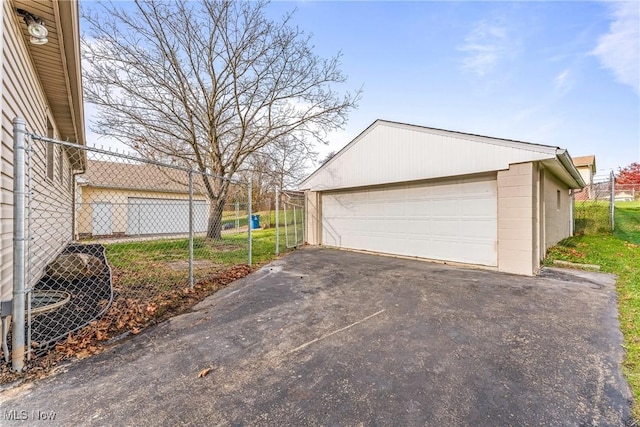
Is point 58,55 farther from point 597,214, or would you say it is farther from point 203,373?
point 597,214

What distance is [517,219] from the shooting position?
5.89m

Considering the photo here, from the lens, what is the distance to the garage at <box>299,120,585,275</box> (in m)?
5.91

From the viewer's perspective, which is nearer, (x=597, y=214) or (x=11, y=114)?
(x=11, y=114)

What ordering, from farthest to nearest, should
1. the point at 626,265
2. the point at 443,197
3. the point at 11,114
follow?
the point at 443,197, the point at 626,265, the point at 11,114

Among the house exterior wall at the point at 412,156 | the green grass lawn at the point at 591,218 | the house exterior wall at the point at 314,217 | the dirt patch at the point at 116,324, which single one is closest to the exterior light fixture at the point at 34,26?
the dirt patch at the point at 116,324

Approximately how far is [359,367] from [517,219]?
213 inches

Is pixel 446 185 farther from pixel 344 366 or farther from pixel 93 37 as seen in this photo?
pixel 93 37

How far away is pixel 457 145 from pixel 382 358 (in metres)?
5.95

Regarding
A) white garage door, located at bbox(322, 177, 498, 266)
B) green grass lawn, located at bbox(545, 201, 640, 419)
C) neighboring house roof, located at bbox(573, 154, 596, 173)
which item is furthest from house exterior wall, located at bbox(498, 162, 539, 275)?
neighboring house roof, located at bbox(573, 154, 596, 173)

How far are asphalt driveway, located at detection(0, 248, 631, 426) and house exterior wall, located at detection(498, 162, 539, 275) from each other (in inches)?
61.2

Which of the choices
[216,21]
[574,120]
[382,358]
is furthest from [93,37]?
[574,120]

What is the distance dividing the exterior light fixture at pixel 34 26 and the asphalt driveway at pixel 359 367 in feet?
12.5

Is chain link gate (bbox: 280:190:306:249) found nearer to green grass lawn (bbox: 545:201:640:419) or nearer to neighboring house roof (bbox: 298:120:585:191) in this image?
neighboring house roof (bbox: 298:120:585:191)

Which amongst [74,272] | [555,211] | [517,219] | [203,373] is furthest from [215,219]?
[555,211]
